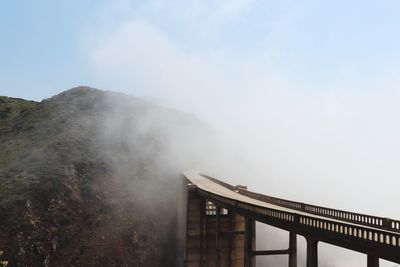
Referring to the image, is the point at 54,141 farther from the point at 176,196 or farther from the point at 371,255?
the point at 371,255

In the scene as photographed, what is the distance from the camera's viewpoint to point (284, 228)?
24000 mm

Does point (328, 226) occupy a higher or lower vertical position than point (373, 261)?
higher

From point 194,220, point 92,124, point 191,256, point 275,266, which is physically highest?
point 92,124

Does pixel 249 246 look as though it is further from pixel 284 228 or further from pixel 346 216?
pixel 346 216

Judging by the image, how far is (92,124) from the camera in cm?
10950

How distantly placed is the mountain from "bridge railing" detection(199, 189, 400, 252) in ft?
136

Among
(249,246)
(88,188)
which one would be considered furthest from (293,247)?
(88,188)

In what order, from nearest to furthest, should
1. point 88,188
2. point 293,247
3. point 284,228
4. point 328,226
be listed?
point 328,226, point 284,228, point 293,247, point 88,188

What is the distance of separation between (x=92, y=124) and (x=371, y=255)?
335 ft

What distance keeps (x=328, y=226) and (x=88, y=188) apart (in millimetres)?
68469

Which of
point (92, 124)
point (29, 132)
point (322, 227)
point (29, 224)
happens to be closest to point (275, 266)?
point (29, 224)

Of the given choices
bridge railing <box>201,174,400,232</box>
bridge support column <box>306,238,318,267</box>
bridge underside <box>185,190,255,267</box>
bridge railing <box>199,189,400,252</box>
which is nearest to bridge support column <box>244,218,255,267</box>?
bridge railing <box>199,189,400,252</box>

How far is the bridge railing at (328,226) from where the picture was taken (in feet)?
50.7

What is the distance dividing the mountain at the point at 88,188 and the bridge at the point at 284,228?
57.5 feet
